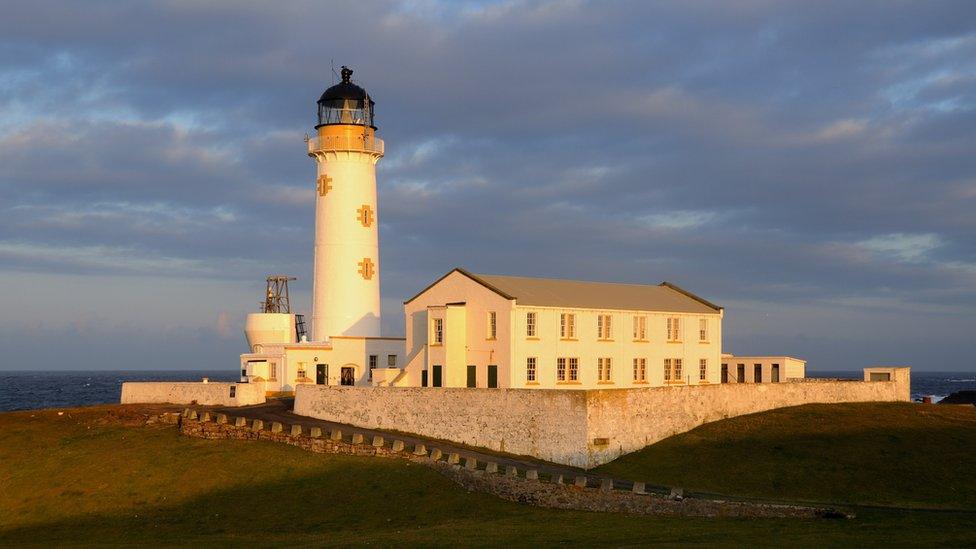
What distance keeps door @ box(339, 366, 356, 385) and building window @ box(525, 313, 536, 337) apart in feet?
45.7

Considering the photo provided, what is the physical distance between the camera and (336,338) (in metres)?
62.4

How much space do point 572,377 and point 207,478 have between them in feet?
66.4

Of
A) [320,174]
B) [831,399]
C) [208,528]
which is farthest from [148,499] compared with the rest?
[831,399]

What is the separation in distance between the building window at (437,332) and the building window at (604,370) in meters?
8.35

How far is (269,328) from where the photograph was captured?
69.2 meters

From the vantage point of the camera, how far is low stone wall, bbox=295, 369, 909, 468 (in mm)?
44031

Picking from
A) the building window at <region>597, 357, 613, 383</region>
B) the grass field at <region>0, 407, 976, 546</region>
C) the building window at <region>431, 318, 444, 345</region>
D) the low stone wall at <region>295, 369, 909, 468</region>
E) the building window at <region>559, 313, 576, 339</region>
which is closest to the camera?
the grass field at <region>0, 407, 976, 546</region>

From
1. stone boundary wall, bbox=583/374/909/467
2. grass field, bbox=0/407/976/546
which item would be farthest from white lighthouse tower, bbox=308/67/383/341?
stone boundary wall, bbox=583/374/909/467

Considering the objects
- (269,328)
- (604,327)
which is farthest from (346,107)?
(604,327)

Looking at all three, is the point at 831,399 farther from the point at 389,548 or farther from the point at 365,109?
the point at 389,548

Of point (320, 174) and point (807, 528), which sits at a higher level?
point (320, 174)

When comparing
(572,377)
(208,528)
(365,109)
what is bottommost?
(208,528)

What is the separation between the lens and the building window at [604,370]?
55938 millimetres

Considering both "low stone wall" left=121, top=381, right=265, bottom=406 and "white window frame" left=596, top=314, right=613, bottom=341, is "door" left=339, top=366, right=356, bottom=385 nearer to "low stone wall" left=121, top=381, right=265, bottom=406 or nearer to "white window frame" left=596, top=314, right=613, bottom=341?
"low stone wall" left=121, top=381, right=265, bottom=406
